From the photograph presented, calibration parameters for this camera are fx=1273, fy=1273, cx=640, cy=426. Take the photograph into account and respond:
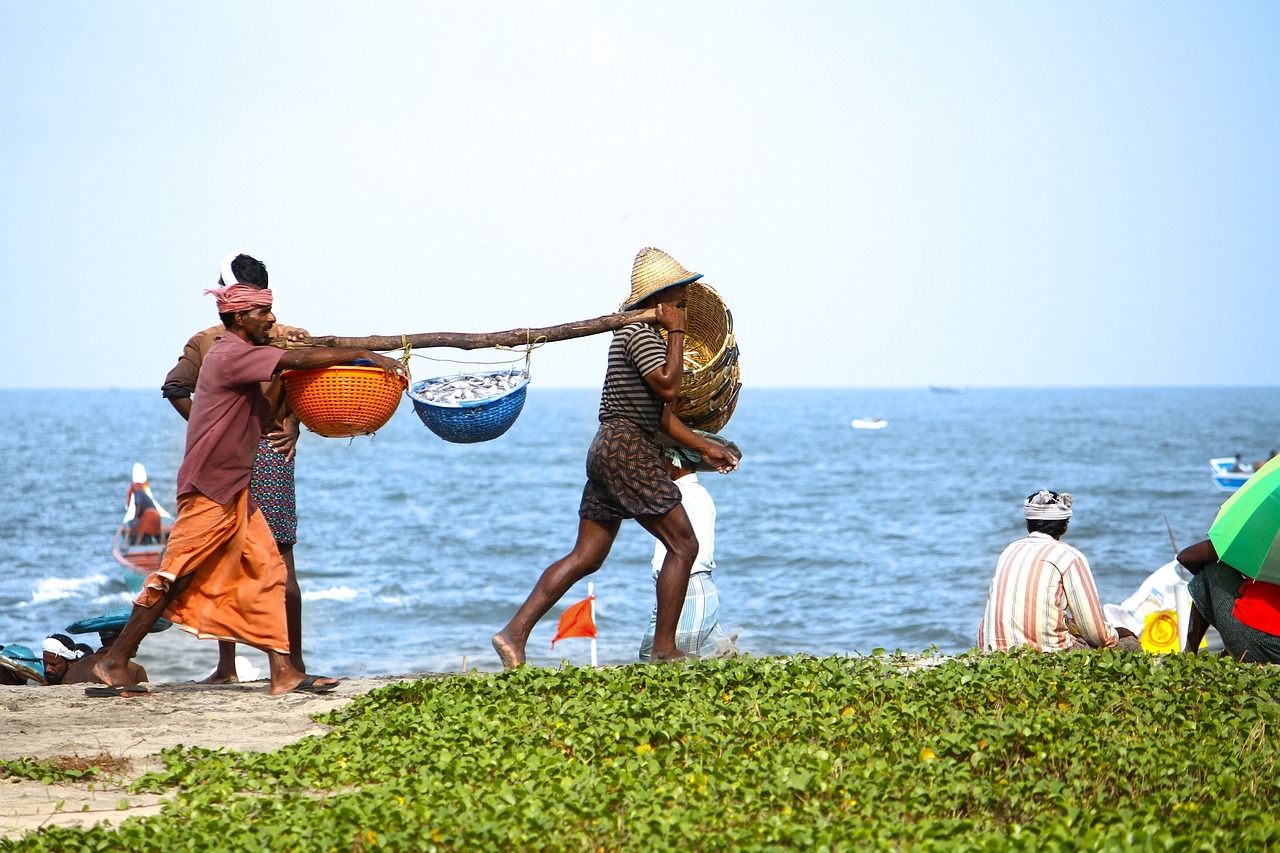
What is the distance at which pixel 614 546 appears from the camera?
24.0 metres

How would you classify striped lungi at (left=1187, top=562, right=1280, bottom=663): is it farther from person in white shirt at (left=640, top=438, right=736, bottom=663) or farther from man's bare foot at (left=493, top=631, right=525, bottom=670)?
man's bare foot at (left=493, top=631, right=525, bottom=670)

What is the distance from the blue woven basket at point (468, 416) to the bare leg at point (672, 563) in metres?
0.93

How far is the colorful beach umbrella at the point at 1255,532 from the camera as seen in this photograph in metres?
6.26

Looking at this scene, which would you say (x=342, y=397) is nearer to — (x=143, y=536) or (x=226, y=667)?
(x=226, y=667)

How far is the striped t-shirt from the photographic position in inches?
248

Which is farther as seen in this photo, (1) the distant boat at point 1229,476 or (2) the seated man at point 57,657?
(1) the distant boat at point 1229,476

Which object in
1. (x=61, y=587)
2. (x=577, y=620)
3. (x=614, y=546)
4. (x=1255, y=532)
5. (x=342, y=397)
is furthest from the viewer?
(x=614, y=546)

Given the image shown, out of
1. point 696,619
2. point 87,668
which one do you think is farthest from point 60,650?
point 696,619

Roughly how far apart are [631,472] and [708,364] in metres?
0.94

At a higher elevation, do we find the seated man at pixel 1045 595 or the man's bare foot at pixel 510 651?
the seated man at pixel 1045 595

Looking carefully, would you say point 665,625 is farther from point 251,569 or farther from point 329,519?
point 329,519

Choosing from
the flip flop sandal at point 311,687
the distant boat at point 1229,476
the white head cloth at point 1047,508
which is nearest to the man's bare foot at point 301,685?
the flip flop sandal at point 311,687

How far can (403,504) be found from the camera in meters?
33.4

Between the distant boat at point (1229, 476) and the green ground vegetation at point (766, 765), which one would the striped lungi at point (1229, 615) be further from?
the distant boat at point (1229, 476)
